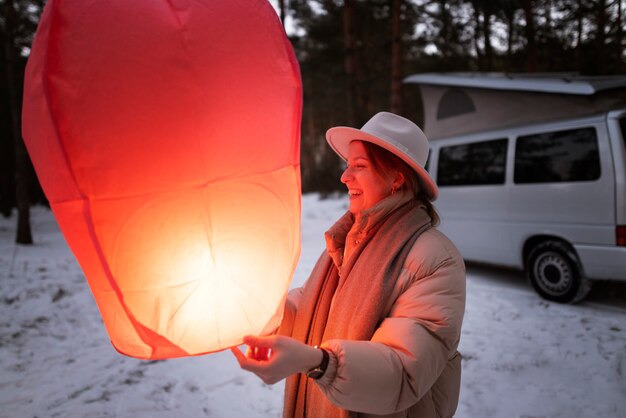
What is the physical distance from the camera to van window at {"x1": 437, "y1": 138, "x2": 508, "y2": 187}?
630 cm

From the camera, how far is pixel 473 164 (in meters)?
6.70

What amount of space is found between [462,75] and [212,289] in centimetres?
738

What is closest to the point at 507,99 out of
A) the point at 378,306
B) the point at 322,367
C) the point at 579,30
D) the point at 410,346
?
the point at 378,306

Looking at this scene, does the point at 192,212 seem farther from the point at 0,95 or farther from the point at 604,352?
the point at 0,95

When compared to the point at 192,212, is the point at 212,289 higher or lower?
lower

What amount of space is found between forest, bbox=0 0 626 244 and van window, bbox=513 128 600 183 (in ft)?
14.4

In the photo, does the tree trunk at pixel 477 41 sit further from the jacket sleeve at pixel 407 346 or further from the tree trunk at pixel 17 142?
the jacket sleeve at pixel 407 346

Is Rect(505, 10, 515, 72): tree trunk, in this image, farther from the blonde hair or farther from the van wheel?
the blonde hair

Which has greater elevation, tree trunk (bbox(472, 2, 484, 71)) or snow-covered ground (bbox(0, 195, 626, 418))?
tree trunk (bbox(472, 2, 484, 71))

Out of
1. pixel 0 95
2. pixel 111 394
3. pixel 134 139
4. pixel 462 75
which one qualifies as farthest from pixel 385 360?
pixel 0 95

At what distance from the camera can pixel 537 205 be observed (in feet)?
18.7

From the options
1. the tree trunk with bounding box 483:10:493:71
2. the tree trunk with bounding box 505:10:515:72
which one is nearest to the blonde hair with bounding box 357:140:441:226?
the tree trunk with bounding box 505:10:515:72

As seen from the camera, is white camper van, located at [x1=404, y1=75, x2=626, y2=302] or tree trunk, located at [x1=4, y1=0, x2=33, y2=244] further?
tree trunk, located at [x1=4, y1=0, x2=33, y2=244]

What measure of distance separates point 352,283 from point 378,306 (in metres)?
0.18
